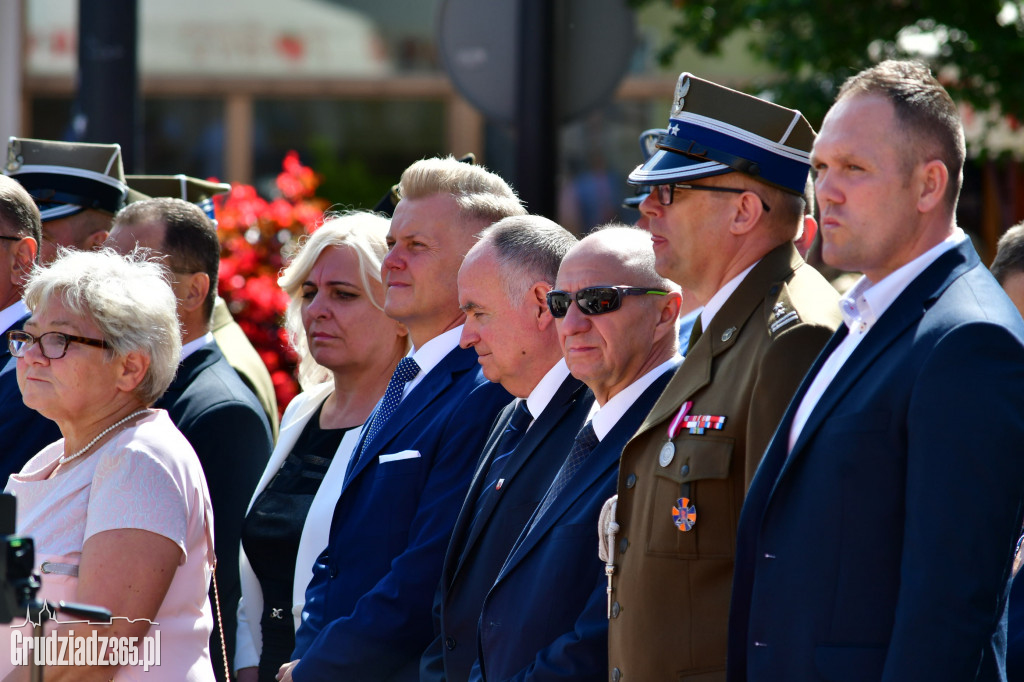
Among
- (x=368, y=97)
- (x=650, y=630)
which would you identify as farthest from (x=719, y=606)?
(x=368, y=97)

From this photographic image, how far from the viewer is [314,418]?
495 centimetres

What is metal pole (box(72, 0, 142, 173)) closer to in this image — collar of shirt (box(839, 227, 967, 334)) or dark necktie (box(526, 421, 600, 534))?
dark necktie (box(526, 421, 600, 534))

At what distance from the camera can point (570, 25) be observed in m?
5.69

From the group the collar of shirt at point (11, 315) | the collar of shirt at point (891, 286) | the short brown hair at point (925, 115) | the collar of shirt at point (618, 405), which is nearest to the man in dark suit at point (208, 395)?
the collar of shirt at point (11, 315)

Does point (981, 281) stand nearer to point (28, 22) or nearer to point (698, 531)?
point (698, 531)

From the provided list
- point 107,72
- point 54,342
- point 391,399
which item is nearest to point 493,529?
point 391,399

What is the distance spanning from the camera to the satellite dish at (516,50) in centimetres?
564

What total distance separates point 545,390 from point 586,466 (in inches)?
16.9

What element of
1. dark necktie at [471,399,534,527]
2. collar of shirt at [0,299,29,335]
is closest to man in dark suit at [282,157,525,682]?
dark necktie at [471,399,534,527]

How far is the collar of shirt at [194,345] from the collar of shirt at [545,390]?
1.67 m

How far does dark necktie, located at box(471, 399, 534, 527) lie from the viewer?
152 inches

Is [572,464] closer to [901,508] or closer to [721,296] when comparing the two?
[721,296]

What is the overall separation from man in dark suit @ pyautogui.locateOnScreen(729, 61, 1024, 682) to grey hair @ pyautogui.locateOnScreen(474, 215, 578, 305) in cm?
127

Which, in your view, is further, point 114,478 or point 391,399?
point 391,399
